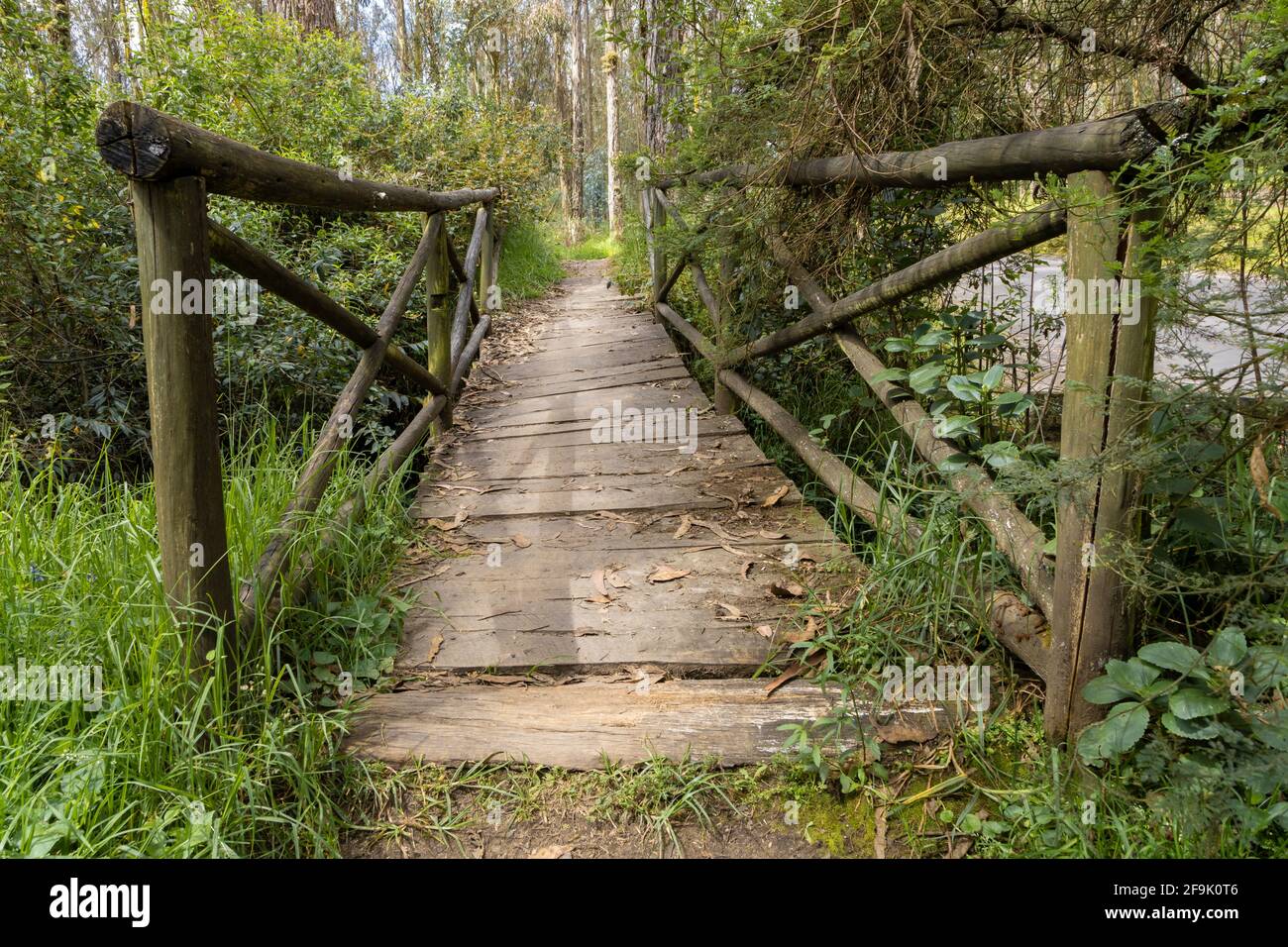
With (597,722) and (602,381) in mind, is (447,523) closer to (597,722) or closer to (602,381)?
(597,722)

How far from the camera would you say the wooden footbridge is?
5.86ft

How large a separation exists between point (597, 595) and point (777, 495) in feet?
3.59

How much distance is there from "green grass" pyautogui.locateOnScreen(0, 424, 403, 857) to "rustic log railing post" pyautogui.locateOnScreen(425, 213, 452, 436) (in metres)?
2.24

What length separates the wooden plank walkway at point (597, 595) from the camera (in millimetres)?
2117

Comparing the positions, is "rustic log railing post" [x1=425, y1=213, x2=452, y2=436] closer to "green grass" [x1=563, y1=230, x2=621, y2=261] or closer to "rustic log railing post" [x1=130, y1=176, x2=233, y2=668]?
"rustic log railing post" [x1=130, y1=176, x2=233, y2=668]

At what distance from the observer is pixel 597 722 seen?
7.02 ft

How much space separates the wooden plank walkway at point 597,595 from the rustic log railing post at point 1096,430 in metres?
0.65

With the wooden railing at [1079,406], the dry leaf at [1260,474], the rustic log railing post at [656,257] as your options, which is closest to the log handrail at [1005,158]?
the wooden railing at [1079,406]

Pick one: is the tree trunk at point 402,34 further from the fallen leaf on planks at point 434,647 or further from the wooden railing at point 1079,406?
the wooden railing at point 1079,406

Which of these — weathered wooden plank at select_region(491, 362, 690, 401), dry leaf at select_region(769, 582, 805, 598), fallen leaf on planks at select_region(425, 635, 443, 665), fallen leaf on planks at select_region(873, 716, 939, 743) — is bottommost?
fallen leaf on planks at select_region(425, 635, 443, 665)

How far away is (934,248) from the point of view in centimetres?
376

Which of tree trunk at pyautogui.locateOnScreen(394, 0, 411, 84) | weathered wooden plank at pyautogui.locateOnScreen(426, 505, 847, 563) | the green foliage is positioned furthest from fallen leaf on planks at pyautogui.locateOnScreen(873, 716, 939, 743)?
tree trunk at pyautogui.locateOnScreen(394, 0, 411, 84)

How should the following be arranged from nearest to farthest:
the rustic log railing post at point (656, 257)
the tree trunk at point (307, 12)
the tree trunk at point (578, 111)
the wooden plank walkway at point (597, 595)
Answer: the wooden plank walkway at point (597, 595) < the rustic log railing post at point (656, 257) < the tree trunk at point (307, 12) < the tree trunk at point (578, 111)

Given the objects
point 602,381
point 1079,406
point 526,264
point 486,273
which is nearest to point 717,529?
point 1079,406
